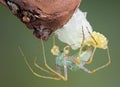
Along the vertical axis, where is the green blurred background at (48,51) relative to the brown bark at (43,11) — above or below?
below

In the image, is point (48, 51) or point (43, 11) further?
point (48, 51)

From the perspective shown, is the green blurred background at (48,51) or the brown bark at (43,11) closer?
the brown bark at (43,11)

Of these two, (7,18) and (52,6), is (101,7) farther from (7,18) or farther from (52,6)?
(52,6)

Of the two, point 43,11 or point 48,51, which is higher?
point 43,11
